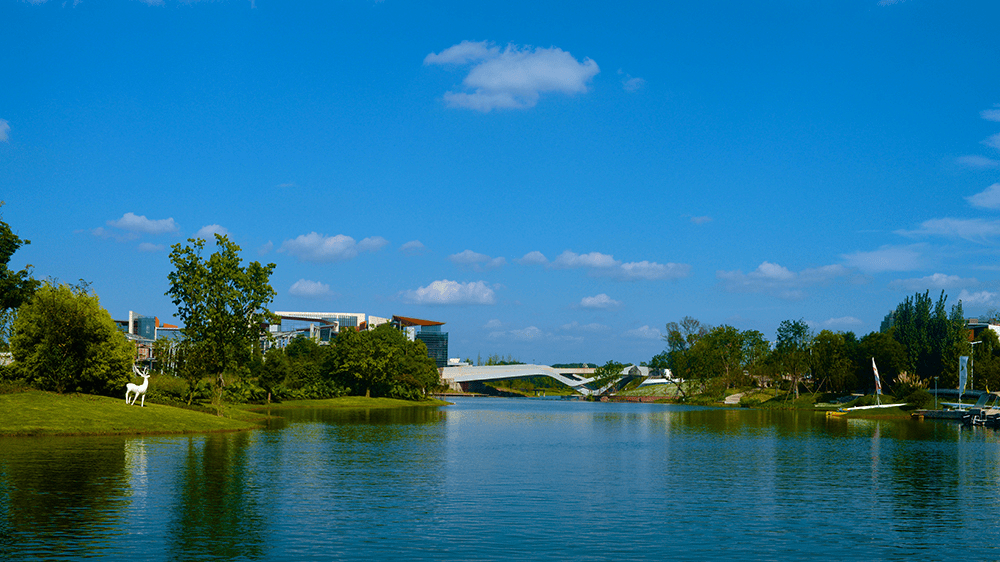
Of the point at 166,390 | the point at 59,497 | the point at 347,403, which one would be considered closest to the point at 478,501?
the point at 59,497

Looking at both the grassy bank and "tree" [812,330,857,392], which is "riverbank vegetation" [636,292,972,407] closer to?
"tree" [812,330,857,392]

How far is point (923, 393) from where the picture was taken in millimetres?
104312

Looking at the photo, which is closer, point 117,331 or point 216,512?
point 216,512

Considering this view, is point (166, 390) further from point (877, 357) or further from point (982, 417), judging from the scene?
point (877, 357)

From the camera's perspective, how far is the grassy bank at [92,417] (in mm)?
45062

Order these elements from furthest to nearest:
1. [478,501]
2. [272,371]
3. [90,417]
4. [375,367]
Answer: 1. [375,367]
2. [272,371]
3. [90,417]
4. [478,501]

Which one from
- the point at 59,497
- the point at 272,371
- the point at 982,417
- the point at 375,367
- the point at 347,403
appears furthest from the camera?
the point at 375,367

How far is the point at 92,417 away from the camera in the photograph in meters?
48.4

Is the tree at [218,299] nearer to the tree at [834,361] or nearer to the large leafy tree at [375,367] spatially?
the large leafy tree at [375,367]

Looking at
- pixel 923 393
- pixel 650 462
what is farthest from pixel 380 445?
pixel 923 393

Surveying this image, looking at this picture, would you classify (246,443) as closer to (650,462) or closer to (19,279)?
(650,462)

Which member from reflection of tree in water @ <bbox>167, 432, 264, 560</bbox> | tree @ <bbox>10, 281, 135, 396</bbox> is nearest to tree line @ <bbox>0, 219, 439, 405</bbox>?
tree @ <bbox>10, 281, 135, 396</bbox>

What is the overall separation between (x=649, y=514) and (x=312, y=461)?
58.9 ft

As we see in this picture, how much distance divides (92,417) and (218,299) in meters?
14.4
